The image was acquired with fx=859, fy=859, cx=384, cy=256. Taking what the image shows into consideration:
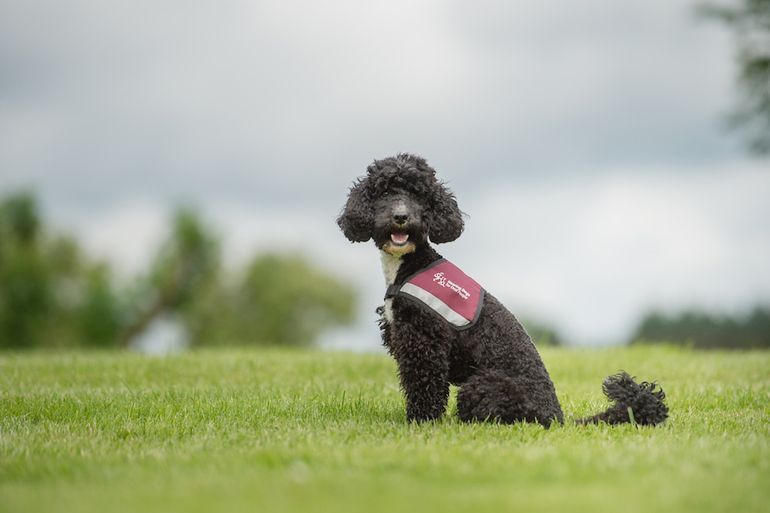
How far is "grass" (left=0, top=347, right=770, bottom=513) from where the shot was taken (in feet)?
15.6

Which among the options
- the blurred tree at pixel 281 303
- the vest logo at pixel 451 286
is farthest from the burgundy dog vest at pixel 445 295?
the blurred tree at pixel 281 303

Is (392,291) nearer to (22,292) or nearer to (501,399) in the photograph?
(501,399)

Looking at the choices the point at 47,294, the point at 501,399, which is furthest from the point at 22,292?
the point at 501,399

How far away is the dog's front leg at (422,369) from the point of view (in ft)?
23.4

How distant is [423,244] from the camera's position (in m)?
7.32

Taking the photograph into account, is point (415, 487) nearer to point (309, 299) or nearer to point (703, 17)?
point (703, 17)

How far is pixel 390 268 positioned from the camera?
289 inches

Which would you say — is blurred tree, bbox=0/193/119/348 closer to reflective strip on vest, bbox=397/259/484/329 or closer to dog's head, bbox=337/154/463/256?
dog's head, bbox=337/154/463/256

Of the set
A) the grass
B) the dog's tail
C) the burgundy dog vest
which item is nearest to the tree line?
the grass

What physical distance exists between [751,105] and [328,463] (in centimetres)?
2396

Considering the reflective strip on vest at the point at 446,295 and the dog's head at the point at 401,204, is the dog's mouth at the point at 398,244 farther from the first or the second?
the reflective strip on vest at the point at 446,295

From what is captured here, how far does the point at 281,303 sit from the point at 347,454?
4523cm

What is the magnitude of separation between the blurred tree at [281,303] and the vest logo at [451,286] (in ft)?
141

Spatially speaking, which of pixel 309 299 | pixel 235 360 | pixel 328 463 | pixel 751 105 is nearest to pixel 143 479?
pixel 328 463
